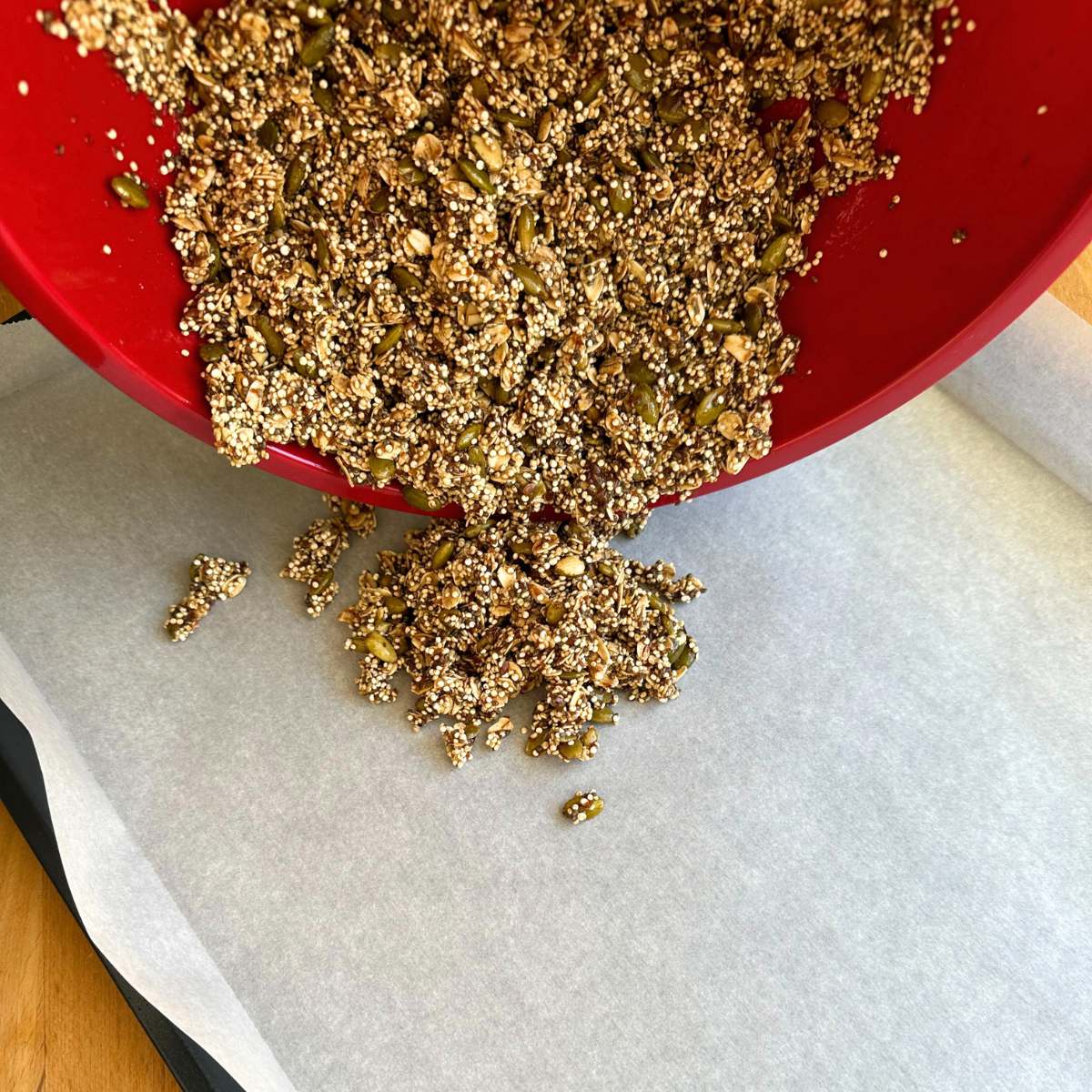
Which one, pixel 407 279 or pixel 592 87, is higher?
pixel 592 87

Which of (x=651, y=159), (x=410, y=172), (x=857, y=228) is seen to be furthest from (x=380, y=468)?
(x=857, y=228)

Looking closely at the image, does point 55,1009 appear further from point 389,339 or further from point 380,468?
point 389,339

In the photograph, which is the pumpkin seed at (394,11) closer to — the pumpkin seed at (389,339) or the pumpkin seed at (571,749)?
the pumpkin seed at (389,339)

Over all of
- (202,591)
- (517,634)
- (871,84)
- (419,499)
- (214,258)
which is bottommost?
(202,591)

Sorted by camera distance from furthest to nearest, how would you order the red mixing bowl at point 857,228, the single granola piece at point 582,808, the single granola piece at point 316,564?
the single granola piece at point 316,564 → the single granola piece at point 582,808 → the red mixing bowl at point 857,228

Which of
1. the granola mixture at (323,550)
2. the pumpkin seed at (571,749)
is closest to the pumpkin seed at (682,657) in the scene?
the pumpkin seed at (571,749)

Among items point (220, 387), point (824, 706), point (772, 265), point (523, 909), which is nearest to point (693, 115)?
point (772, 265)

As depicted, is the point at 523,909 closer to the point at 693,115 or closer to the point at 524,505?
the point at 524,505
